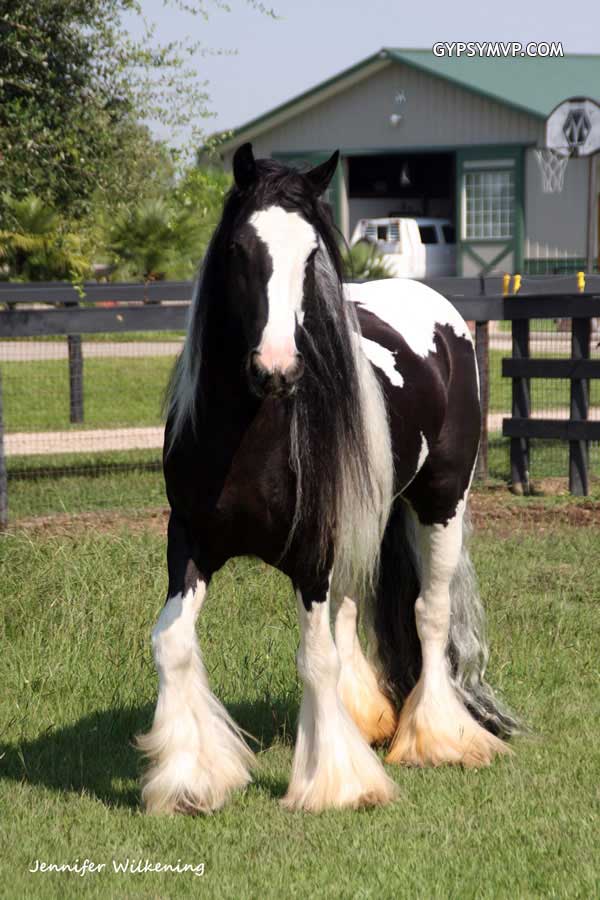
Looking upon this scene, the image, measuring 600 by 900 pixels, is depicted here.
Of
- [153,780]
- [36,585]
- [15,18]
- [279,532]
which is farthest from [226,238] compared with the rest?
[15,18]

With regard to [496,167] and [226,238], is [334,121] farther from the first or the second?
[226,238]

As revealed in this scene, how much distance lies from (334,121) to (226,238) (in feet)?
115

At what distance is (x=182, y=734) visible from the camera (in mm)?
4184

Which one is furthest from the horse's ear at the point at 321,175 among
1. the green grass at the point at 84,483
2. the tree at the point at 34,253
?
the tree at the point at 34,253

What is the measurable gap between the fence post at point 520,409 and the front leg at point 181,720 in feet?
22.7

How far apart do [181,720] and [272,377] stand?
1325 mm

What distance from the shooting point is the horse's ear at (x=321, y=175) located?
3984 mm

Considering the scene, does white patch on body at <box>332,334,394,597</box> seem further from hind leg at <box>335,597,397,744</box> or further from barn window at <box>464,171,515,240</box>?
barn window at <box>464,171,515,240</box>

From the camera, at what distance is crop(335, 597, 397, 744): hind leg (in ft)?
16.7

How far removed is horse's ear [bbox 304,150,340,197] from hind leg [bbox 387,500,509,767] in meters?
A: 1.69

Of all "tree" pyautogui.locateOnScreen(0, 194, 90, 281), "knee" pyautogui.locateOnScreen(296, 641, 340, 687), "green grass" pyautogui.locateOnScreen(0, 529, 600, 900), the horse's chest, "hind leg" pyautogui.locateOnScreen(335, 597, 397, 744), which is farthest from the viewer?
"tree" pyautogui.locateOnScreen(0, 194, 90, 281)

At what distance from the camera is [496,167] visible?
35.2 metres

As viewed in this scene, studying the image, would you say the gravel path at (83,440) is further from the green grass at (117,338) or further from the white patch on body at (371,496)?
the white patch on body at (371,496)

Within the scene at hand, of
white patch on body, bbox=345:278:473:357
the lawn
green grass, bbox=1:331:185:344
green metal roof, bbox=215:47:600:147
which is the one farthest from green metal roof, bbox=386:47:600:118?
white patch on body, bbox=345:278:473:357
